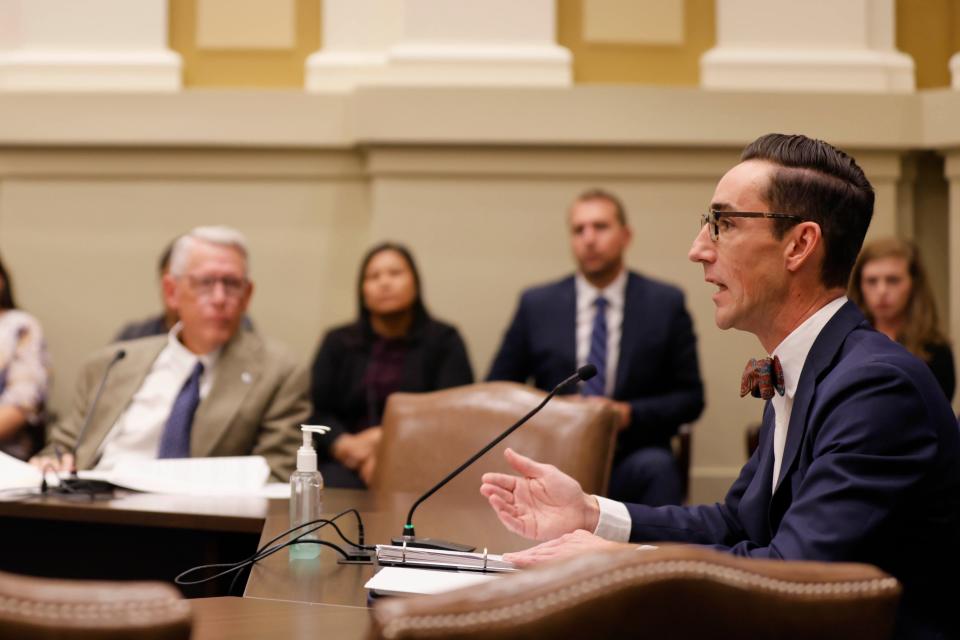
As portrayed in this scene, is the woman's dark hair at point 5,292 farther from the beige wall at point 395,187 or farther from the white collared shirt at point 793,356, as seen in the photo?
the white collared shirt at point 793,356

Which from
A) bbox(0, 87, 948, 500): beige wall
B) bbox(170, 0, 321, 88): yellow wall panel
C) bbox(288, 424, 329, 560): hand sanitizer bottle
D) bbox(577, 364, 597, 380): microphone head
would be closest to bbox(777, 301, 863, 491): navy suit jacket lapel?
bbox(577, 364, 597, 380): microphone head

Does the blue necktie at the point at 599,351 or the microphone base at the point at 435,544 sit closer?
the microphone base at the point at 435,544

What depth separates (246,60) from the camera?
5.44 m

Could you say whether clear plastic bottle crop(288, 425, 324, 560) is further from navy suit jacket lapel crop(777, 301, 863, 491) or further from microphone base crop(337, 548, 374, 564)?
navy suit jacket lapel crop(777, 301, 863, 491)

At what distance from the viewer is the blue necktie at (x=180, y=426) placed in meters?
3.63

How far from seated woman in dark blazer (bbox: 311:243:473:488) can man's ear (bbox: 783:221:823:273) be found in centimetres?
264

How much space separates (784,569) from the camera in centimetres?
121

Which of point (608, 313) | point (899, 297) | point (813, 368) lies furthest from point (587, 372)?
point (899, 297)

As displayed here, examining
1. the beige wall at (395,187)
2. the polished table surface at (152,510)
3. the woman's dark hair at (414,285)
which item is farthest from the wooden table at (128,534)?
the beige wall at (395,187)

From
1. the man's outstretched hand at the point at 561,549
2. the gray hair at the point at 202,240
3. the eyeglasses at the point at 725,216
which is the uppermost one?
the eyeglasses at the point at 725,216

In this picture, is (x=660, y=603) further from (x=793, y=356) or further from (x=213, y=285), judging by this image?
(x=213, y=285)

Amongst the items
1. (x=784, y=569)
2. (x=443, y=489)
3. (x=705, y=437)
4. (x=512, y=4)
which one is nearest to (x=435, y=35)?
(x=512, y=4)

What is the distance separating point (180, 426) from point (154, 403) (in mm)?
186

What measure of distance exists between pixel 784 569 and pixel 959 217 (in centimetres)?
435
